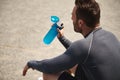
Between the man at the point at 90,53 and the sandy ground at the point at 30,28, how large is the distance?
1.08 meters

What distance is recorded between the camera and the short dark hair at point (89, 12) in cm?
207

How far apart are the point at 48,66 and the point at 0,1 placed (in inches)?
116

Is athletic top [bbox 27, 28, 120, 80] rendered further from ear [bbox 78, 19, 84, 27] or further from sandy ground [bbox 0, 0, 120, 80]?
sandy ground [bbox 0, 0, 120, 80]

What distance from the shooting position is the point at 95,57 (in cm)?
195

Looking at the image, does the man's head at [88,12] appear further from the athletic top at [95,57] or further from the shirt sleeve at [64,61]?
the shirt sleeve at [64,61]

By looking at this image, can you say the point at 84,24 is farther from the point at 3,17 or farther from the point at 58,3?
the point at 58,3

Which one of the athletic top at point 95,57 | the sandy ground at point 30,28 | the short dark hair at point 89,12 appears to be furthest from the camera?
the sandy ground at point 30,28

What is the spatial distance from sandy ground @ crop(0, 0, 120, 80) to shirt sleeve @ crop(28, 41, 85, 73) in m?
0.89

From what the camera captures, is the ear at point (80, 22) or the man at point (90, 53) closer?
the man at point (90, 53)

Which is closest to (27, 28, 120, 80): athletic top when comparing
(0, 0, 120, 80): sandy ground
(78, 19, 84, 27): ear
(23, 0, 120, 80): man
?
(23, 0, 120, 80): man

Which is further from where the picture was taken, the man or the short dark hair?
the short dark hair

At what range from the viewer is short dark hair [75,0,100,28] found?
207 centimetres

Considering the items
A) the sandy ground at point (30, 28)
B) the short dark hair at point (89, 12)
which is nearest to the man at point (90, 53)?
the short dark hair at point (89, 12)

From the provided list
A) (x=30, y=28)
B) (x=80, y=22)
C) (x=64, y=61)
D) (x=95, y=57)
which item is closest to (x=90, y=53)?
(x=95, y=57)
